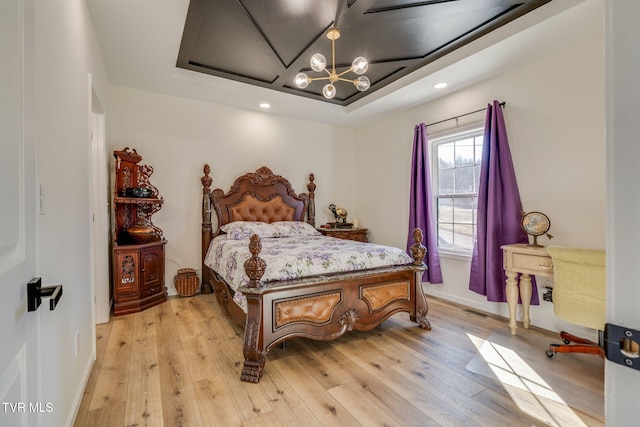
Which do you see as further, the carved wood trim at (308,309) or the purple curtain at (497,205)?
the purple curtain at (497,205)

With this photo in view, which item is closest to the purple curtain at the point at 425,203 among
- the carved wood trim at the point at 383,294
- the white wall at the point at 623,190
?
the carved wood trim at the point at 383,294

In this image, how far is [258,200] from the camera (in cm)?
445

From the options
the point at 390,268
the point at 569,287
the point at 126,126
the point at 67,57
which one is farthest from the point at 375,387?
the point at 126,126

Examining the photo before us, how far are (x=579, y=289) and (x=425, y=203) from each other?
1.92m

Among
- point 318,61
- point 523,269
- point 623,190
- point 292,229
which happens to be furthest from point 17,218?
point 292,229

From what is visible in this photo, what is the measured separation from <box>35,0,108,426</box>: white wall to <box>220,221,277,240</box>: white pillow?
1658 mm

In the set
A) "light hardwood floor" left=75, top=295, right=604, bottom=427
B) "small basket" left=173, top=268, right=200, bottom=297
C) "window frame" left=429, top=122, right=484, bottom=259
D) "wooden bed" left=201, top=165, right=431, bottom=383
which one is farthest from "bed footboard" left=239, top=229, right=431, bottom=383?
"small basket" left=173, top=268, right=200, bottom=297

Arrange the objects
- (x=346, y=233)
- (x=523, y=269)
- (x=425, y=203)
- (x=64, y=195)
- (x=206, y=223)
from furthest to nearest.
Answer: (x=346, y=233) → (x=206, y=223) → (x=425, y=203) → (x=523, y=269) → (x=64, y=195)

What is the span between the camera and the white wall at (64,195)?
1277mm

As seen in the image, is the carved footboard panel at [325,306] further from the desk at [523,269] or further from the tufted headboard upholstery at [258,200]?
the tufted headboard upholstery at [258,200]

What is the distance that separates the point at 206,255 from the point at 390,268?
252cm

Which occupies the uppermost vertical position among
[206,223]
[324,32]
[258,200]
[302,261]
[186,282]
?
[324,32]

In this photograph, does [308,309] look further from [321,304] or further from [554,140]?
[554,140]

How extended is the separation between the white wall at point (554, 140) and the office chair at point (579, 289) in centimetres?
63
